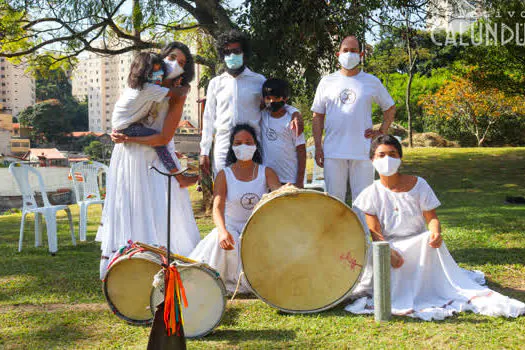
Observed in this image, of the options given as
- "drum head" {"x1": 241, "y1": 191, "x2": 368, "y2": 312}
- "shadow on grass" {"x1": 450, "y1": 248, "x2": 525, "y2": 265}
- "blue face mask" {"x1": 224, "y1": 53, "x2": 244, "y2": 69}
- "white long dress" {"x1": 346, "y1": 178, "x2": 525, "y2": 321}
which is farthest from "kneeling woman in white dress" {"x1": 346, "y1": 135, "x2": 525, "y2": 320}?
"blue face mask" {"x1": 224, "y1": 53, "x2": 244, "y2": 69}

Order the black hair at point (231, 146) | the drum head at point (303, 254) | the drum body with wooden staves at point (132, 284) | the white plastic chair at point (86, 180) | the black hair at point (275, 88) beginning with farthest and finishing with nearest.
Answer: the white plastic chair at point (86, 180), the black hair at point (275, 88), the black hair at point (231, 146), the drum head at point (303, 254), the drum body with wooden staves at point (132, 284)

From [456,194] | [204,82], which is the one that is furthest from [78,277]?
[456,194]

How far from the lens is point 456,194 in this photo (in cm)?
1227

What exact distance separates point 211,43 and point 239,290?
8282 millimetres

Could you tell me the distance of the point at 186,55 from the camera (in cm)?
477

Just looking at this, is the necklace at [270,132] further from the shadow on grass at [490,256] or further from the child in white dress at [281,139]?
the shadow on grass at [490,256]

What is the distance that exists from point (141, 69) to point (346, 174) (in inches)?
79.4

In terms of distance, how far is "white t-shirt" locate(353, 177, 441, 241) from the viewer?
167 inches

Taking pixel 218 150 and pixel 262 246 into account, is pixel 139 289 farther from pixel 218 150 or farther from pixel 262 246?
pixel 218 150

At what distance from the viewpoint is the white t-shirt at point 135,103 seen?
445 cm

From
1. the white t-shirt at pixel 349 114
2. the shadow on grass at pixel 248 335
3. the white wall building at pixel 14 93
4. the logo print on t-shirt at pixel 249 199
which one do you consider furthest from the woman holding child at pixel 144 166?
the white wall building at pixel 14 93

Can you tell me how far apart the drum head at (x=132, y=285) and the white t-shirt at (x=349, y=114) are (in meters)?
2.10

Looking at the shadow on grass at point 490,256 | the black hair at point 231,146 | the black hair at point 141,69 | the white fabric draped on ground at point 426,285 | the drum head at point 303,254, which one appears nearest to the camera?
the drum head at point 303,254

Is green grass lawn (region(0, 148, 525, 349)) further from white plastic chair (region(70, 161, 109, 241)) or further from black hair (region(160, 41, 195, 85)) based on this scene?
black hair (region(160, 41, 195, 85))
